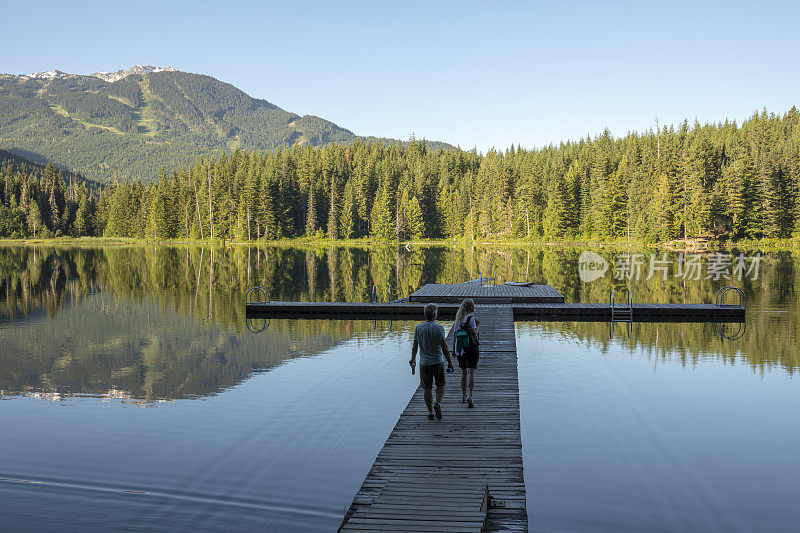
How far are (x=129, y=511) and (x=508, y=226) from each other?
102 metres

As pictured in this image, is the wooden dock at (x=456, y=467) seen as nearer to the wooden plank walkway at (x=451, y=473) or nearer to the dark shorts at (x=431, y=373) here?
the wooden plank walkway at (x=451, y=473)

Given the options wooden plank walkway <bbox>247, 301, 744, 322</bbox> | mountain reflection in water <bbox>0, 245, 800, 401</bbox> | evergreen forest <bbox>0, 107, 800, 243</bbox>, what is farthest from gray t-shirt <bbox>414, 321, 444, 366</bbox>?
evergreen forest <bbox>0, 107, 800, 243</bbox>

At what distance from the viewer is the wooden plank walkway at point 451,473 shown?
6613 mm

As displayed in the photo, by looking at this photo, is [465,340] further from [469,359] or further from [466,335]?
[469,359]

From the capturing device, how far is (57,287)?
1473 inches

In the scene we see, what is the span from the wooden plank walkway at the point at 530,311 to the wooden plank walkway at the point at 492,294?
1.83 ft

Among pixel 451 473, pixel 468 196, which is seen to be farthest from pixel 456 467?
pixel 468 196

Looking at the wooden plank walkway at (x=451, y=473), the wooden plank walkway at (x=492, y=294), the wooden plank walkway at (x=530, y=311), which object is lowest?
the wooden plank walkway at (x=451, y=473)

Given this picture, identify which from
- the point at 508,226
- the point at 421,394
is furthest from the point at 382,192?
the point at 421,394

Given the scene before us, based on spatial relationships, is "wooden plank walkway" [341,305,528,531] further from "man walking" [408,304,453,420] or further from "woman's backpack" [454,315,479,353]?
"woman's backpack" [454,315,479,353]

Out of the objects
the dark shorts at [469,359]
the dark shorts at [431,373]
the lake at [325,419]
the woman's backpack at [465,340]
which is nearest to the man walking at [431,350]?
the dark shorts at [431,373]

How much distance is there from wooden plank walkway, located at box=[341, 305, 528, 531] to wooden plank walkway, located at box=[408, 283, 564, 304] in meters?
13.8

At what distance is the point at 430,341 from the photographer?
9.62 meters

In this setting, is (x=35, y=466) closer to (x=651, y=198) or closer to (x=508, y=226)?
(x=651, y=198)
